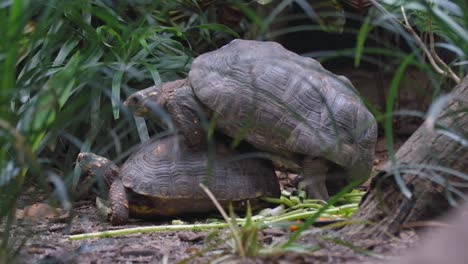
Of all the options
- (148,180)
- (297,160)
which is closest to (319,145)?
(297,160)

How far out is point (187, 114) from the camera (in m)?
3.43

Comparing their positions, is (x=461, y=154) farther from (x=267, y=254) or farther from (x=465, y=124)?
(x=267, y=254)

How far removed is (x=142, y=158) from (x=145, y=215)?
281 mm

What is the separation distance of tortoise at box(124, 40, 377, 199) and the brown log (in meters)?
1.05

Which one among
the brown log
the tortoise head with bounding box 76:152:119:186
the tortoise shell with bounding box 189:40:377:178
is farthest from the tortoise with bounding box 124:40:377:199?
the brown log

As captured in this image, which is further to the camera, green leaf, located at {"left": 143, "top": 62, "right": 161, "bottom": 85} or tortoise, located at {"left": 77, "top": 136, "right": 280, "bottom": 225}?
green leaf, located at {"left": 143, "top": 62, "right": 161, "bottom": 85}

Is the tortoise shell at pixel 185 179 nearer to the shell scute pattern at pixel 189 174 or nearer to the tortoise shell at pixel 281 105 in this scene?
the shell scute pattern at pixel 189 174

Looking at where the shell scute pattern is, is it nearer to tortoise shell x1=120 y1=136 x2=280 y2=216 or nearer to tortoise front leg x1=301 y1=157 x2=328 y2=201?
tortoise shell x1=120 y1=136 x2=280 y2=216

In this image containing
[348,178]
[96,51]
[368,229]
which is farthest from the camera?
[96,51]

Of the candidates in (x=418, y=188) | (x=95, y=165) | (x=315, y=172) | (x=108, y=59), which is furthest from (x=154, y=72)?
(x=418, y=188)

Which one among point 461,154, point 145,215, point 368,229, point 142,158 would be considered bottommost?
point 145,215

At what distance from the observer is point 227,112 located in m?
3.29

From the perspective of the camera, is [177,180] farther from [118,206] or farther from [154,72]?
[154,72]

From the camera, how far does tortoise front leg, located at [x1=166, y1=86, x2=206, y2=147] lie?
341cm
